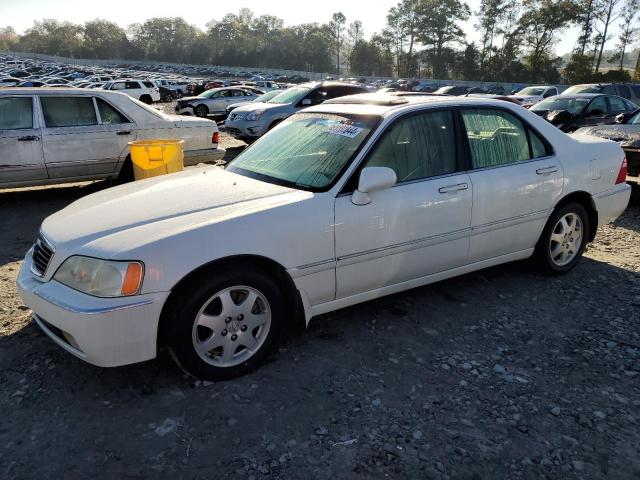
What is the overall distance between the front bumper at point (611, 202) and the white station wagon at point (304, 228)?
0.24ft

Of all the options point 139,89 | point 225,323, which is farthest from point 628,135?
point 139,89

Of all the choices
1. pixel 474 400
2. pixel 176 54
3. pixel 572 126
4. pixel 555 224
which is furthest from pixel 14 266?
pixel 176 54

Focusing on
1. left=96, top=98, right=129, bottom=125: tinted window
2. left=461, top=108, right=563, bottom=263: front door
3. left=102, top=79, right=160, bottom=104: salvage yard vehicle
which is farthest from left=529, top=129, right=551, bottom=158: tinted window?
left=102, top=79, right=160, bottom=104: salvage yard vehicle

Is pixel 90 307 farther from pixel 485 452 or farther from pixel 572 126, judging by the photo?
pixel 572 126

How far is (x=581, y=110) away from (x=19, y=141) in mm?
11605

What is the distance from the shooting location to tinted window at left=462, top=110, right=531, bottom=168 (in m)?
3.86

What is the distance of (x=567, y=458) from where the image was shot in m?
2.41

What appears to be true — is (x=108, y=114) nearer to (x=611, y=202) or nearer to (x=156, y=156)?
(x=156, y=156)

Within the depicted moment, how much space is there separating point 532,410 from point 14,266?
4751 millimetres

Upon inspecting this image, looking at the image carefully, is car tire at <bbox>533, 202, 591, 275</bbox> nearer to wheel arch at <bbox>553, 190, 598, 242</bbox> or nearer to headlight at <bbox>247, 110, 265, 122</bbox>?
wheel arch at <bbox>553, 190, 598, 242</bbox>

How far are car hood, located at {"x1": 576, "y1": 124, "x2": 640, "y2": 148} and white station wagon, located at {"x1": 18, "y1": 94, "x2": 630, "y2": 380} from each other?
131 inches

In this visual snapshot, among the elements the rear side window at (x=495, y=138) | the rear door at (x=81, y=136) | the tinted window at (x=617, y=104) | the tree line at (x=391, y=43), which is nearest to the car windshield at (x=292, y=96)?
the rear door at (x=81, y=136)

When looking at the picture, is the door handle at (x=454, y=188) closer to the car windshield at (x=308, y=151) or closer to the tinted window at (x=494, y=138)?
the tinted window at (x=494, y=138)

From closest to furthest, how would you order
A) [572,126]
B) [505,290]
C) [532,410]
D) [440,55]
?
[532,410], [505,290], [572,126], [440,55]
